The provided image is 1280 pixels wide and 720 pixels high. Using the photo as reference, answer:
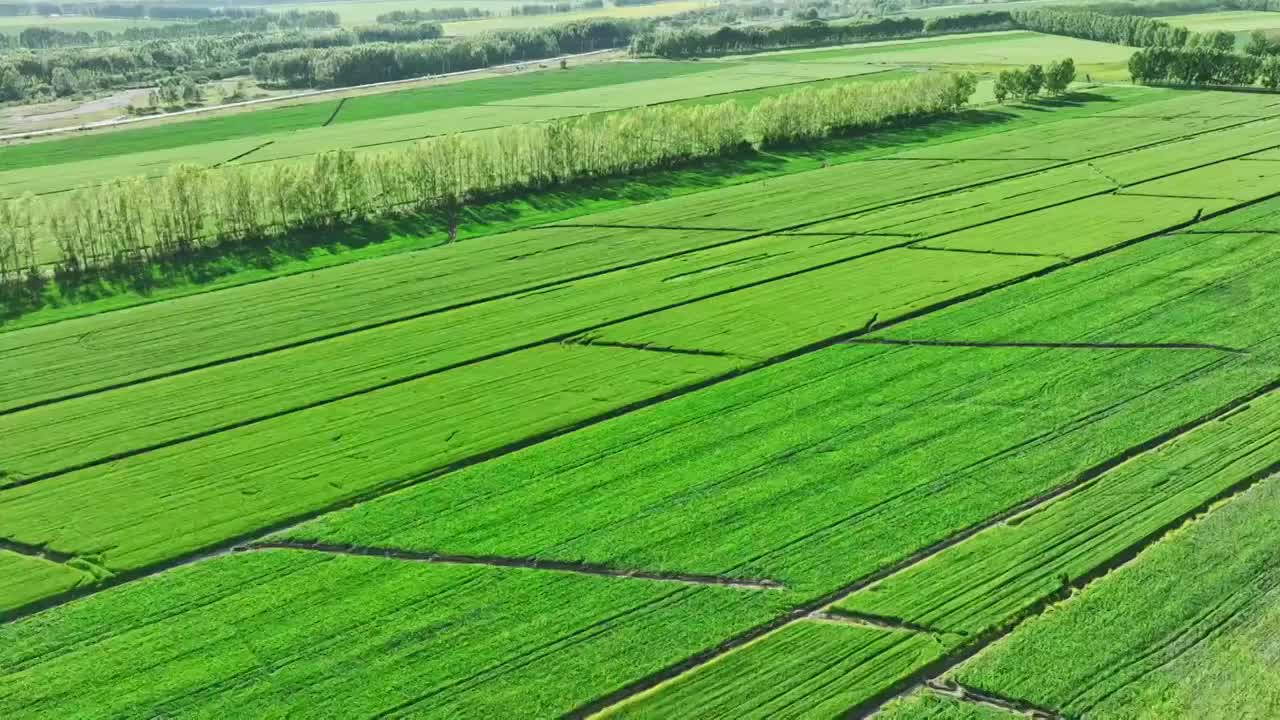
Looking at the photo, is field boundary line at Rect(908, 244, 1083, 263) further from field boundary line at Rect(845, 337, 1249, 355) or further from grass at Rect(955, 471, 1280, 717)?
grass at Rect(955, 471, 1280, 717)

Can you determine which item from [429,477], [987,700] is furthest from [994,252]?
[987,700]

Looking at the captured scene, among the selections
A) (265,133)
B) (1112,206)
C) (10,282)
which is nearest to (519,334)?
(10,282)

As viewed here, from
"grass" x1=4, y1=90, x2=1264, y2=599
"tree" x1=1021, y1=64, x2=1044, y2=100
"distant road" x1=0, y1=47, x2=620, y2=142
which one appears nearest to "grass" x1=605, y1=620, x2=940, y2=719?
"grass" x1=4, y1=90, x2=1264, y2=599

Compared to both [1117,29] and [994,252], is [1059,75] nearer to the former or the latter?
[1117,29]

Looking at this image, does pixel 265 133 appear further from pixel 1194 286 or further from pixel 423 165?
pixel 1194 286

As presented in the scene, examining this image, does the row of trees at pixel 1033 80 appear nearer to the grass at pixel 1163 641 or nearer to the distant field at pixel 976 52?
the distant field at pixel 976 52

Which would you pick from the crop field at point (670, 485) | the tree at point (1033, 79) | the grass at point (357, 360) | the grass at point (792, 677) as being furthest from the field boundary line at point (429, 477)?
the tree at point (1033, 79)
